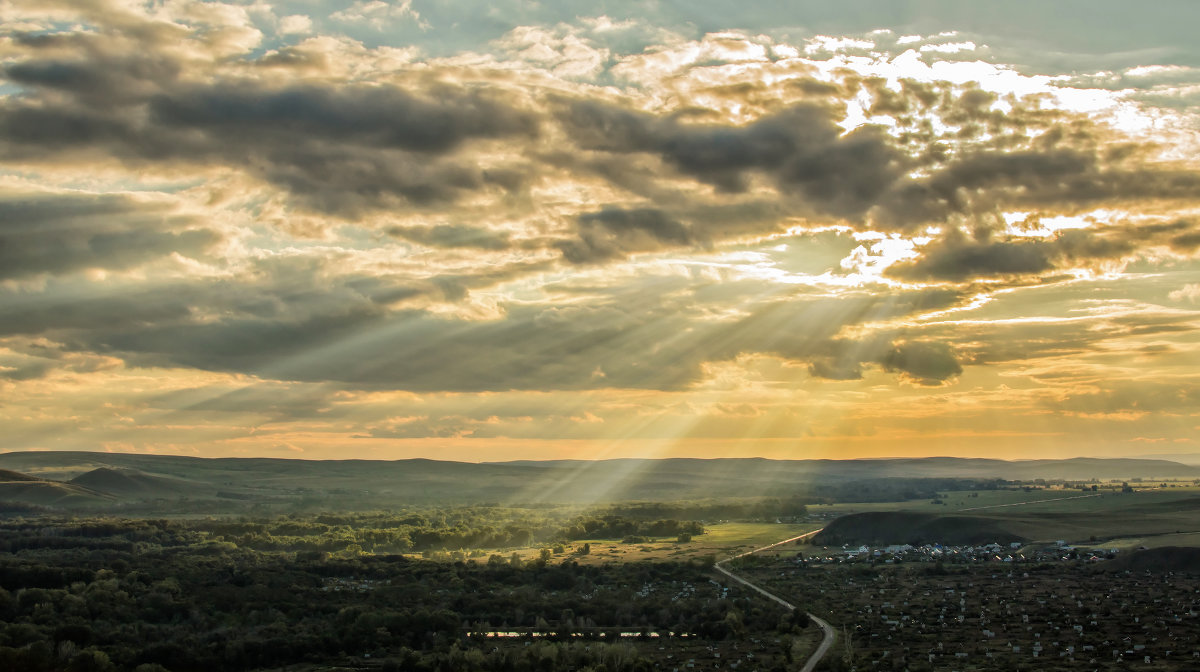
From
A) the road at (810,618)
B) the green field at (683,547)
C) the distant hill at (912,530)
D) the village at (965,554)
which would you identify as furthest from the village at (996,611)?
the distant hill at (912,530)

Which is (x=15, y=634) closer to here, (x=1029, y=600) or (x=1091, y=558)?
(x=1029, y=600)

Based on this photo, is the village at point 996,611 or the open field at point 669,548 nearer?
the village at point 996,611

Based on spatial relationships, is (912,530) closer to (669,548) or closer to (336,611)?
(669,548)

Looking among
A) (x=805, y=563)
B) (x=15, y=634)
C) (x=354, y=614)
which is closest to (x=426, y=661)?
(x=354, y=614)

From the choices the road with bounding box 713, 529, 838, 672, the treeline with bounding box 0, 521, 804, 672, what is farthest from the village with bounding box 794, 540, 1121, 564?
the treeline with bounding box 0, 521, 804, 672

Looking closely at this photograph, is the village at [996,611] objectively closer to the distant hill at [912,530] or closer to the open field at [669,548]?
the open field at [669,548]

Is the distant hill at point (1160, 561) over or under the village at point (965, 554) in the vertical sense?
over

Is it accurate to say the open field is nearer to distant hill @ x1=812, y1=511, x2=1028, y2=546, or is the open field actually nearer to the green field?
the green field
